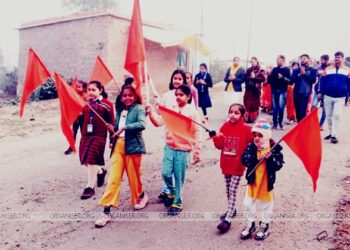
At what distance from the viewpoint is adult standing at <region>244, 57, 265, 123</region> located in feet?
32.1

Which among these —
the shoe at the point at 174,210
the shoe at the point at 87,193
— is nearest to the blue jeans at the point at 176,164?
the shoe at the point at 174,210

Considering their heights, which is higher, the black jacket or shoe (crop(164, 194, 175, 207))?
the black jacket

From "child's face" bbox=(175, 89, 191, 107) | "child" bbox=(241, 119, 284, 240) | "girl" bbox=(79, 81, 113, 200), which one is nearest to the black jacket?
"child" bbox=(241, 119, 284, 240)

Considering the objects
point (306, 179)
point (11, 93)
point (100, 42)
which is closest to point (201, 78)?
point (306, 179)

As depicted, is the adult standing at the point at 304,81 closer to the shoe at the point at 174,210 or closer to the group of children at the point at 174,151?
the group of children at the point at 174,151

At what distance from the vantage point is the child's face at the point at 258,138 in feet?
13.0

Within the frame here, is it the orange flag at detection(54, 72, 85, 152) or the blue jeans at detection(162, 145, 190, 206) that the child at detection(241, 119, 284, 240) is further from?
the orange flag at detection(54, 72, 85, 152)

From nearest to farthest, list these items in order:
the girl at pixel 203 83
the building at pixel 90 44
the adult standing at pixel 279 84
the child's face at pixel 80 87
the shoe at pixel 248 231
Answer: the shoe at pixel 248 231, the child's face at pixel 80 87, the adult standing at pixel 279 84, the girl at pixel 203 83, the building at pixel 90 44

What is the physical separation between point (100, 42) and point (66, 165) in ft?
34.2

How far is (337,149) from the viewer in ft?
25.5

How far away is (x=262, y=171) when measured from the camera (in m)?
4.02

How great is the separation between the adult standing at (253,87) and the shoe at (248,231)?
19.9 feet

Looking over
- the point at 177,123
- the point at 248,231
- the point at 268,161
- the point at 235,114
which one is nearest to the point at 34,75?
the point at 177,123

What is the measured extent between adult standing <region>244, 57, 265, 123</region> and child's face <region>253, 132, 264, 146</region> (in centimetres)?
595
